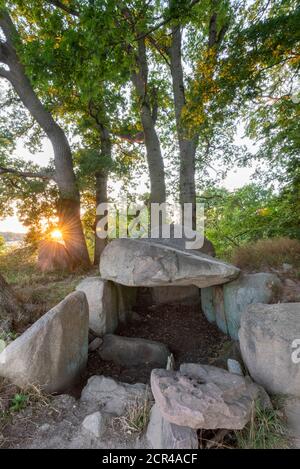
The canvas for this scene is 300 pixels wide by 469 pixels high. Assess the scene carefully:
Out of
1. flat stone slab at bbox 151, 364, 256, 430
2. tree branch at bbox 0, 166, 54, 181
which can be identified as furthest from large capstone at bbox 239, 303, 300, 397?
tree branch at bbox 0, 166, 54, 181

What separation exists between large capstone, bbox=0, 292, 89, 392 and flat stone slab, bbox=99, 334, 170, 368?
42 centimetres

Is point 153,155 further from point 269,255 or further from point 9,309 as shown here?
point 9,309

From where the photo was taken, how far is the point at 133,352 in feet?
9.38

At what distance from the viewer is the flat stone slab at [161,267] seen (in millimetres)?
2717

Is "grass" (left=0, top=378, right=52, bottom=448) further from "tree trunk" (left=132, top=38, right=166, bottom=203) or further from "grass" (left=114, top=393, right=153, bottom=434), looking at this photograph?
"tree trunk" (left=132, top=38, right=166, bottom=203)

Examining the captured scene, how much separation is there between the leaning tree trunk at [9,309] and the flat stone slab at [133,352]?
113 centimetres

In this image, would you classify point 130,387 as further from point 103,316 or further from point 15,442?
point 103,316

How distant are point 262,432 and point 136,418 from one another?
91cm

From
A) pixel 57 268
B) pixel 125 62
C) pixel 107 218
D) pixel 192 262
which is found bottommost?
pixel 57 268

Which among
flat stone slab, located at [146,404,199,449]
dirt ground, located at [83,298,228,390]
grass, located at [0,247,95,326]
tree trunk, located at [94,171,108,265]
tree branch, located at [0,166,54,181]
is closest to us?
flat stone slab, located at [146,404,199,449]

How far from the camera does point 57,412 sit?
1852 millimetres

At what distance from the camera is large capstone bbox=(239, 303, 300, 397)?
6.12 feet
